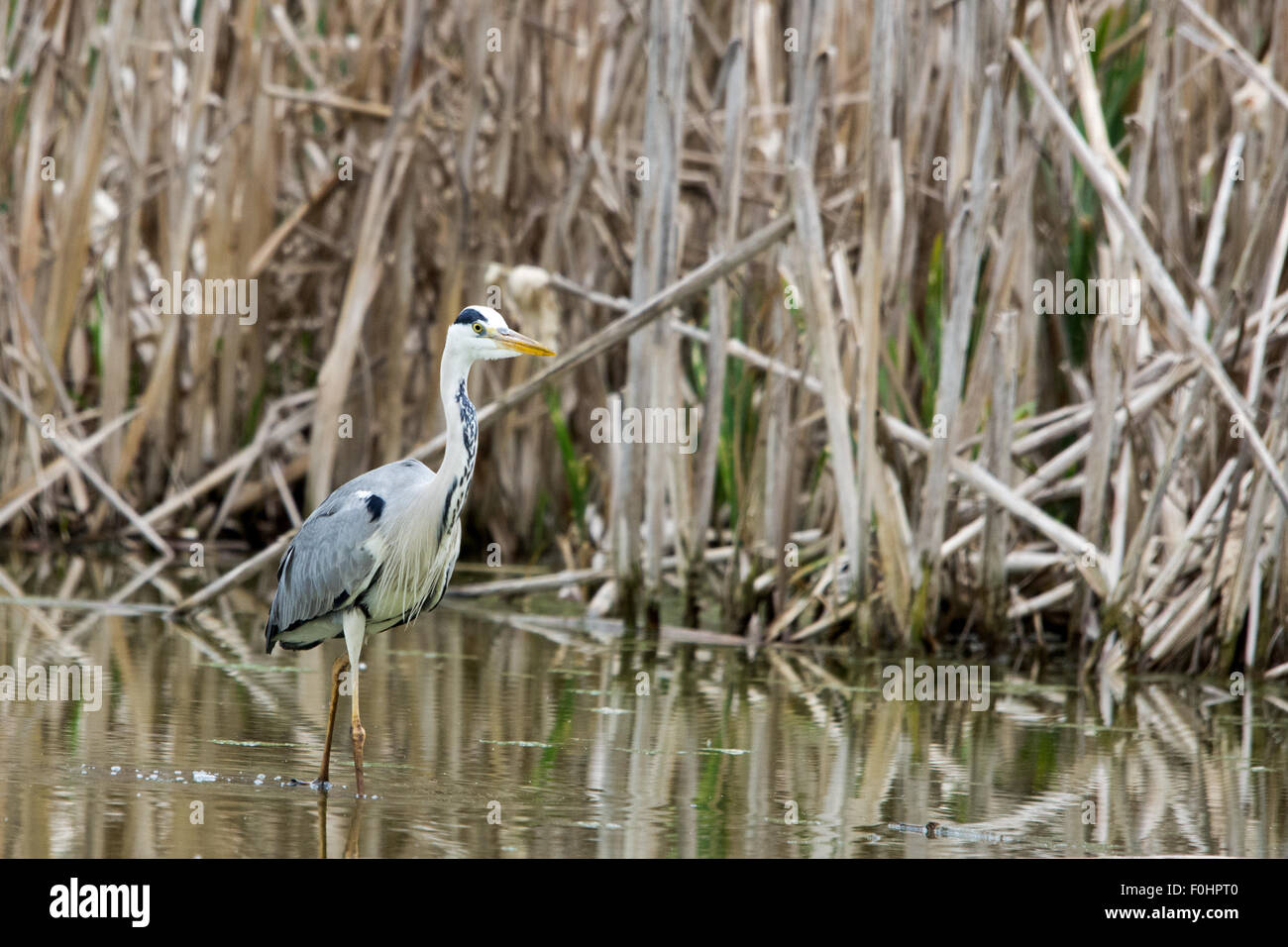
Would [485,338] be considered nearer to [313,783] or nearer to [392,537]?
[392,537]

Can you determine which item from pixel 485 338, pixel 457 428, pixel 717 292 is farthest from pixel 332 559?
pixel 717 292

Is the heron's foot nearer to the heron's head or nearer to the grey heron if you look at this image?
the grey heron

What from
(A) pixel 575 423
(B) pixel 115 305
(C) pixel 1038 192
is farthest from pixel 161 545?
(C) pixel 1038 192

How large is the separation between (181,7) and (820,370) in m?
5.93

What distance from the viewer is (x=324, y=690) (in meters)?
7.35

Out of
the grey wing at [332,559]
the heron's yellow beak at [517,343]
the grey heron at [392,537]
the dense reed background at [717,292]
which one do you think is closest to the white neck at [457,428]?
the grey heron at [392,537]

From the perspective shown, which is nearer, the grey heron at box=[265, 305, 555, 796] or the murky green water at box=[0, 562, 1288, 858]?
the murky green water at box=[0, 562, 1288, 858]

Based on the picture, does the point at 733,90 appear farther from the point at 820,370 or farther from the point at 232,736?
the point at 232,736

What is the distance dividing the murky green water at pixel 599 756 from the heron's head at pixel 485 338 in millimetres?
1363

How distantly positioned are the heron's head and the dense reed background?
1538mm

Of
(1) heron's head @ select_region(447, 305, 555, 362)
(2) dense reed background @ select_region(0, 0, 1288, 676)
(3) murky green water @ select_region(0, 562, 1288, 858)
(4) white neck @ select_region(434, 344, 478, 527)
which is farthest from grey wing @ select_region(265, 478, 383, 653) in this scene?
(2) dense reed background @ select_region(0, 0, 1288, 676)

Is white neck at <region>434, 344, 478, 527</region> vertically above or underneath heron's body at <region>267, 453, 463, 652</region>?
above

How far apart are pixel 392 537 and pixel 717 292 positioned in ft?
9.46

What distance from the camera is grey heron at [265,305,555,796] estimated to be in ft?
18.6
